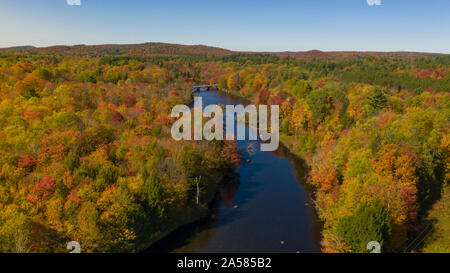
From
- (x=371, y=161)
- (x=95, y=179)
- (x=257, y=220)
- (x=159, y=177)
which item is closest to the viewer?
(x=95, y=179)

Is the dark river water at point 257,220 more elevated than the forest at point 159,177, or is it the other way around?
the forest at point 159,177

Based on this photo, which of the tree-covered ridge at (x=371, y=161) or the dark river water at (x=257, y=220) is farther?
the dark river water at (x=257, y=220)

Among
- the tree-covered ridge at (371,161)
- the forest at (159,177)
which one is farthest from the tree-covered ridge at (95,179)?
the tree-covered ridge at (371,161)

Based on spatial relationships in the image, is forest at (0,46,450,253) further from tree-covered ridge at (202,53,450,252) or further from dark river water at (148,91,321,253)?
dark river water at (148,91,321,253)

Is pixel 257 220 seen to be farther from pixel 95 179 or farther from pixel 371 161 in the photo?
pixel 95 179

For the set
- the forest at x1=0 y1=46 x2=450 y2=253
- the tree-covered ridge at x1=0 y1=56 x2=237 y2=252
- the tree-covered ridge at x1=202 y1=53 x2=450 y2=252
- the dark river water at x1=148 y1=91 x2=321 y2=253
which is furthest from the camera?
the dark river water at x1=148 y1=91 x2=321 y2=253

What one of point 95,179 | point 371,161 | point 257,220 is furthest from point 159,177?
point 371,161

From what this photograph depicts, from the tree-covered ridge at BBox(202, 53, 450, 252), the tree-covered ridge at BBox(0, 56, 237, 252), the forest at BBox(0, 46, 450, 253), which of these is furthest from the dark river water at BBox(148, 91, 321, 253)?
the tree-covered ridge at BBox(202, 53, 450, 252)

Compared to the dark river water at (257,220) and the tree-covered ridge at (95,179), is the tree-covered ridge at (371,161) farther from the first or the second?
the tree-covered ridge at (95,179)

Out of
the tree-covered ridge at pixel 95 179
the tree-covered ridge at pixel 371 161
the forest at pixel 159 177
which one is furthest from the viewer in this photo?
the tree-covered ridge at pixel 371 161
